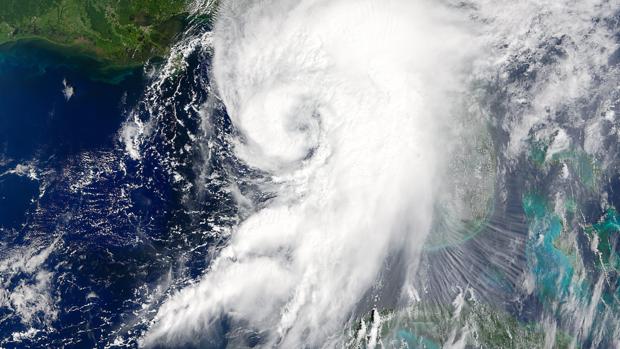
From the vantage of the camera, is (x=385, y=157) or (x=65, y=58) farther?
(x=65, y=58)

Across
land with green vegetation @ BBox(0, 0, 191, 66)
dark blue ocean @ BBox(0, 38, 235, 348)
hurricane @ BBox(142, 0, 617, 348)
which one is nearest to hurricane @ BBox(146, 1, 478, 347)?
hurricane @ BBox(142, 0, 617, 348)

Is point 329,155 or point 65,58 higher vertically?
point 65,58

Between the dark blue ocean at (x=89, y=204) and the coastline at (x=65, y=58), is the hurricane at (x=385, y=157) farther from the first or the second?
the coastline at (x=65, y=58)

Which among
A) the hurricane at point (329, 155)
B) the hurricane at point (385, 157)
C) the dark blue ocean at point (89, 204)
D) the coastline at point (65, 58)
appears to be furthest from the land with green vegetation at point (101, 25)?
the hurricane at point (385, 157)

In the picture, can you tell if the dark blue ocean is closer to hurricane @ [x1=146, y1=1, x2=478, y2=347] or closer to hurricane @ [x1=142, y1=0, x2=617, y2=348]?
hurricane @ [x1=146, y1=1, x2=478, y2=347]

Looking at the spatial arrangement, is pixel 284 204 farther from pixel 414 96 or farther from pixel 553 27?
pixel 553 27

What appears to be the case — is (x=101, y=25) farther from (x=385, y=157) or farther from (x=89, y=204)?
(x=385, y=157)

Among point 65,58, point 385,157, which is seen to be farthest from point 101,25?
point 385,157

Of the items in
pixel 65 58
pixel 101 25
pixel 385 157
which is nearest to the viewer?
pixel 385 157
